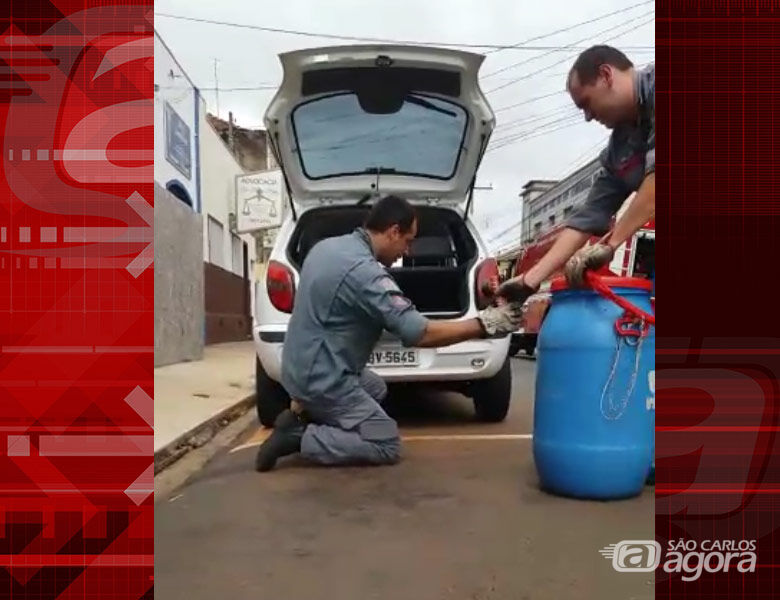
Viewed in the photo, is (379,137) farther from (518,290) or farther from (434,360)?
(518,290)

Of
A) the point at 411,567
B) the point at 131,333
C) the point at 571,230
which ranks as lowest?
the point at 411,567

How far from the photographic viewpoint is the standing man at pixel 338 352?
9.36 ft

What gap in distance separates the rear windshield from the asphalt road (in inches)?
59.3

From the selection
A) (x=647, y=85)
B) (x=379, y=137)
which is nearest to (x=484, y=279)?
(x=379, y=137)

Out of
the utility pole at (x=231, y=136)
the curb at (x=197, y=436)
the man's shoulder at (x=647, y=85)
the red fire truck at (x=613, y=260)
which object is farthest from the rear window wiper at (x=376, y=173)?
the man's shoulder at (x=647, y=85)

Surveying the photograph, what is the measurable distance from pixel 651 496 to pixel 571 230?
3.01 ft

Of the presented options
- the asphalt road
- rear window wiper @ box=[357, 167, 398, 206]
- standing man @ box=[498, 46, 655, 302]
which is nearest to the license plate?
the asphalt road

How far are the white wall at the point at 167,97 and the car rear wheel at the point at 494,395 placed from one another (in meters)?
2.12

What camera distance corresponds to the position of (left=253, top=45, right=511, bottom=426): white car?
3.19 metres

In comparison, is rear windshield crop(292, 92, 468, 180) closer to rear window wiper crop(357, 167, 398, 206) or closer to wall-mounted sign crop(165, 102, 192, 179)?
rear window wiper crop(357, 167, 398, 206)

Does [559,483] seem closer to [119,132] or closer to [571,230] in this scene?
[571,230]

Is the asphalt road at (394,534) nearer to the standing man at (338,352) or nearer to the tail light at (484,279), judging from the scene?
the standing man at (338,352)

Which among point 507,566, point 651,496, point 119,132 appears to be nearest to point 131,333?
point 119,132

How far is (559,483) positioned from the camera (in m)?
2.42
